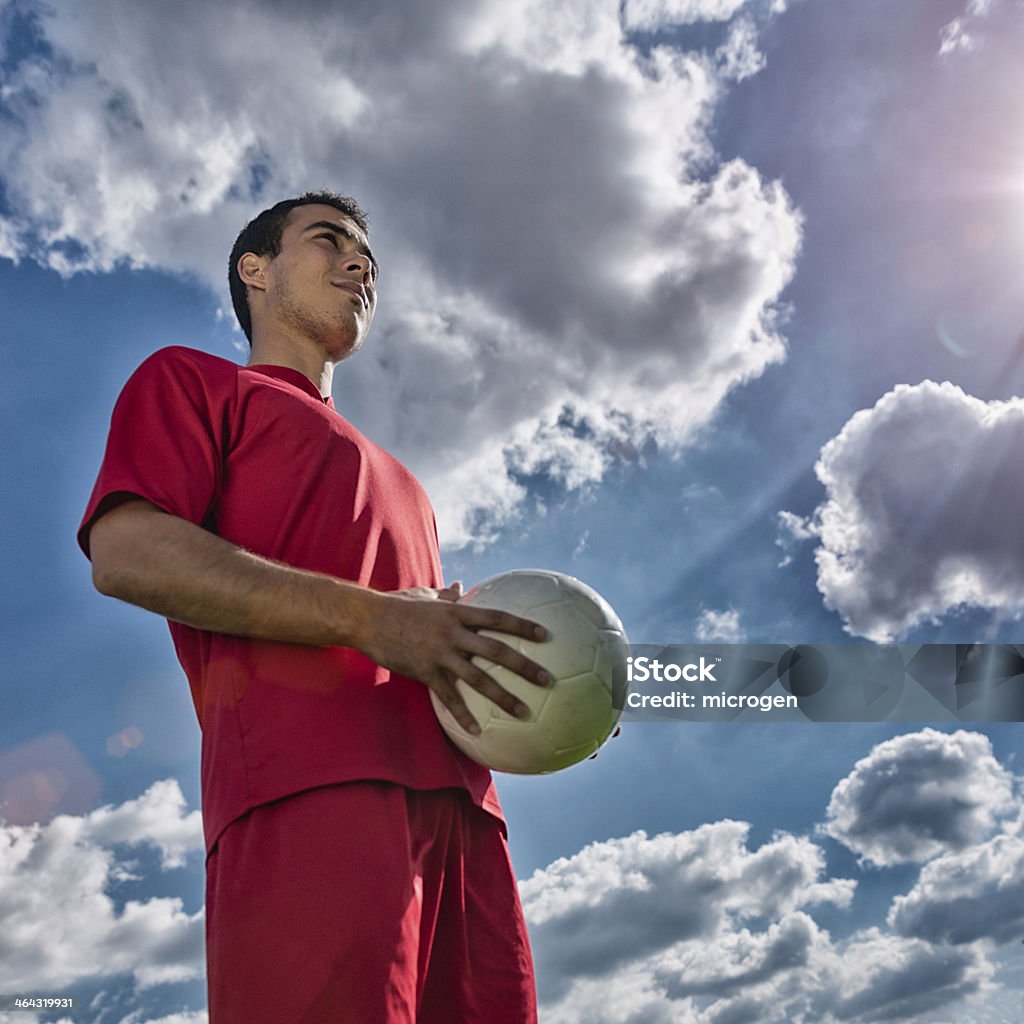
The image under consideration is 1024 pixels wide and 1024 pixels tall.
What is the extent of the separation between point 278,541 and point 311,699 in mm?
589

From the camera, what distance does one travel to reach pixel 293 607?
2.68 m

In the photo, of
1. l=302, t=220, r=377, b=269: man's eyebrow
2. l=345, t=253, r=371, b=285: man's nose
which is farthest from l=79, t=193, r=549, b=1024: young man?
l=302, t=220, r=377, b=269: man's eyebrow

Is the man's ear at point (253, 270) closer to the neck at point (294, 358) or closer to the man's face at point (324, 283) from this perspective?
the man's face at point (324, 283)

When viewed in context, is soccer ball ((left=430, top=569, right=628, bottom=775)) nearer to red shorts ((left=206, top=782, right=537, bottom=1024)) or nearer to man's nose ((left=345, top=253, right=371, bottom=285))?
red shorts ((left=206, top=782, right=537, bottom=1024))

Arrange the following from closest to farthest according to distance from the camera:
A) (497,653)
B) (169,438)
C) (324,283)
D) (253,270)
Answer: (497,653) < (169,438) < (324,283) < (253,270)

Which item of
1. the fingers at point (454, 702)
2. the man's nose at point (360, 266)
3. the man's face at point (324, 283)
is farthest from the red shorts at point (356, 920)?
the man's nose at point (360, 266)

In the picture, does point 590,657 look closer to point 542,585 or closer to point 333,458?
point 542,585

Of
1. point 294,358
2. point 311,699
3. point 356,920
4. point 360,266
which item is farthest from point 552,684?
point 360,266

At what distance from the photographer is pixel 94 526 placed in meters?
2.90

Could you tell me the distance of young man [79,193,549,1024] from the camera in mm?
2570

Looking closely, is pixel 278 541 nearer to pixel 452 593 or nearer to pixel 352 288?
pixel 452 593

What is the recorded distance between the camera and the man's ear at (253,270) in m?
4.42

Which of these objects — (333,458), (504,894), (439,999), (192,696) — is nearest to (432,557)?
(333,458)

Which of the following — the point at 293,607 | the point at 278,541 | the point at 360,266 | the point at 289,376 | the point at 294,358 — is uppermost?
the point at 360,266
